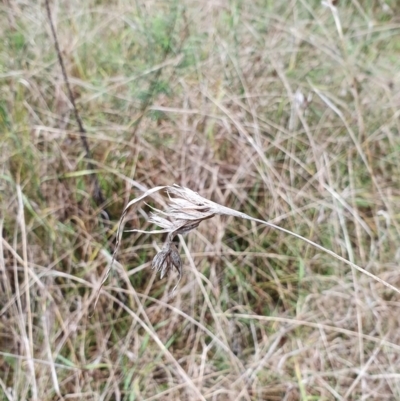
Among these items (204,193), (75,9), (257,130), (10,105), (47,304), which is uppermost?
(75,9)

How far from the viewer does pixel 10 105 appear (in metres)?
1.33

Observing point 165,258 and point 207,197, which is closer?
point 165,258

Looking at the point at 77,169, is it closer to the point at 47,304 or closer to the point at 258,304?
the point at 47,304

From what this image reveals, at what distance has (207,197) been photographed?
4.24 ft

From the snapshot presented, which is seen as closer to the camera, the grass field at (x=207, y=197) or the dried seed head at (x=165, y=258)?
the dried seed head at (x=165, y=258)

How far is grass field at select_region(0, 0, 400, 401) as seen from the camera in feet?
Result: 3.53

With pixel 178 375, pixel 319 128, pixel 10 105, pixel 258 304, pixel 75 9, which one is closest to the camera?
pixel 178 375

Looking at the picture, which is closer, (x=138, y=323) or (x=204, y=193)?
(x=138, y=323)

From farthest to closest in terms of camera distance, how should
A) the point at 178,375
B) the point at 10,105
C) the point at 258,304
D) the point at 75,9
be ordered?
the point at 75,9 < the point at 10,105 < the point at 258,304 < the point at 178,375

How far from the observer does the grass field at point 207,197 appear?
108 cm

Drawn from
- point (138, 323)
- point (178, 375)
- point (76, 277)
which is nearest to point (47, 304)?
point (76, 277)

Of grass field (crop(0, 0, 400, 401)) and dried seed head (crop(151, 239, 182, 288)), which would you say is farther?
grass field (crop(0, 0, 400, 401))

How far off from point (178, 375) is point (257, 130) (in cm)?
66

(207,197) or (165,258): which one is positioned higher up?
(165,258)
